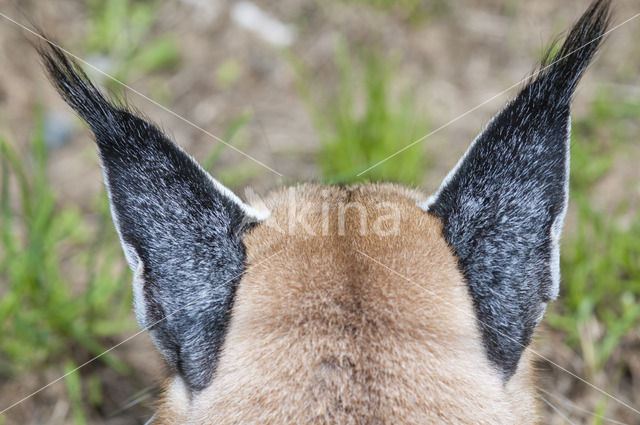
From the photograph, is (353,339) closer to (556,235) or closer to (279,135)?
(556,235)

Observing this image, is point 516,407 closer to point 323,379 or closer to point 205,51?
point 323,379

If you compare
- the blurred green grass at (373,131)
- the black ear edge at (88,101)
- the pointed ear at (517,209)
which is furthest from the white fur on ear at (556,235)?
the blurred green grass at (373,131)

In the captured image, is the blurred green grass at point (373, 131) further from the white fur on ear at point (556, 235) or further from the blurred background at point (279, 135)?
the white fur on ear at point (556, 235)

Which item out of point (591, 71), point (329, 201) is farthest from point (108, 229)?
point (591, 71)

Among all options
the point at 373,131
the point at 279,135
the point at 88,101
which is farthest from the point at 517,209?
the point at 279,135

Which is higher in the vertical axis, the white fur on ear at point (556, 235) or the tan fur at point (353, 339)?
the white fur on ear at point (556, 235)

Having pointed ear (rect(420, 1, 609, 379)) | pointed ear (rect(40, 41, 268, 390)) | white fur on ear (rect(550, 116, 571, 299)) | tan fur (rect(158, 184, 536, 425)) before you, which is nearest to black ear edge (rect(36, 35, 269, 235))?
pointed ear (rect(40, 41, 268, 390))
